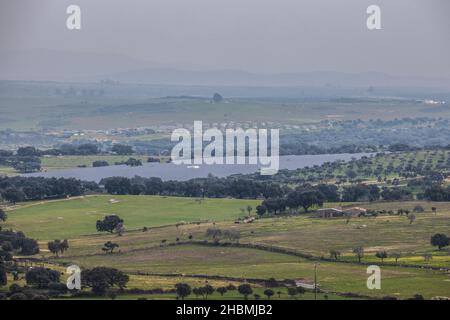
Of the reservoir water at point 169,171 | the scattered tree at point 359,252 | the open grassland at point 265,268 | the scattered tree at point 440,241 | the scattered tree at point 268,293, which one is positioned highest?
the reservoir water at point 169,171

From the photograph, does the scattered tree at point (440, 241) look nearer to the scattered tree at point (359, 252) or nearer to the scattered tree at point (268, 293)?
the scattered tree at point (359, 252)

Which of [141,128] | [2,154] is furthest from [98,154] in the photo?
[141,128]

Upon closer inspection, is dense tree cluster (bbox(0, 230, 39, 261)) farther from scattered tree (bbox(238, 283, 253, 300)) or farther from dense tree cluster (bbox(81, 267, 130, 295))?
scattered tree (bbox(238, 283, 253, 300))

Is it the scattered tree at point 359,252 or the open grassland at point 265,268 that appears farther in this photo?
the scattered tree at point 359,252

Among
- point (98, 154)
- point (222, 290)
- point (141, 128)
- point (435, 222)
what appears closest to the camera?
point (222, 290)

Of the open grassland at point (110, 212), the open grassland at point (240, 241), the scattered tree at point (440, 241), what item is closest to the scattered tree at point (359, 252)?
the open grassland at point (240, 241)

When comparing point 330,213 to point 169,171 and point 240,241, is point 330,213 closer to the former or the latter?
point 240,241

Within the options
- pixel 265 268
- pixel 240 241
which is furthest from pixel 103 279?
pixel 240 241

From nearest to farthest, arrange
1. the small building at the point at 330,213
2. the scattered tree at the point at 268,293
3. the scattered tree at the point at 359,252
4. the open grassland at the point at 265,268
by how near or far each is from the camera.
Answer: the scattered tree at the point at 268,293, the open grassland at the point at 265,268, the scattered tree at the point at 359,252, the small building at the point at 330,213
